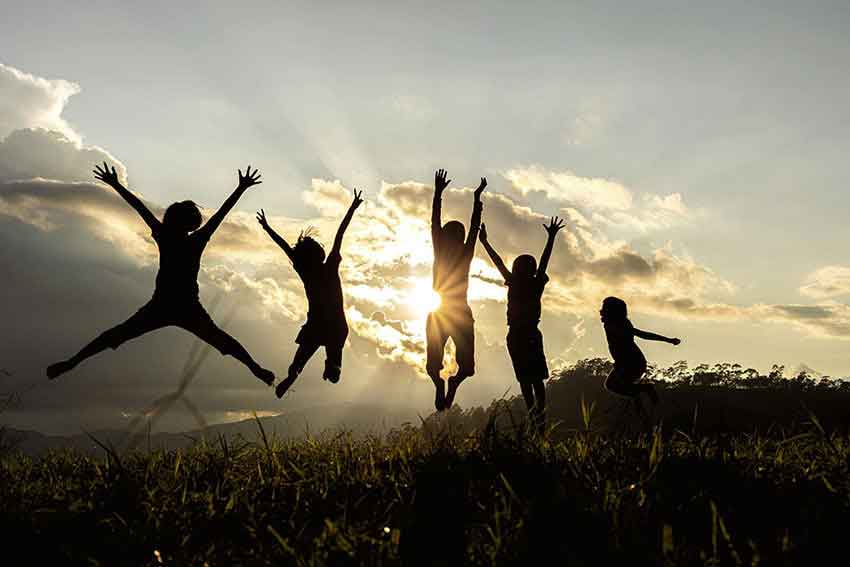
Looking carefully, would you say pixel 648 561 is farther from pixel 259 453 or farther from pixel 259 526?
pixel 259 453

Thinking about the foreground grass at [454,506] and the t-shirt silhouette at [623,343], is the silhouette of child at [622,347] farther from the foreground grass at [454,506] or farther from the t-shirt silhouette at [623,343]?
the foreground grass at [454,506]

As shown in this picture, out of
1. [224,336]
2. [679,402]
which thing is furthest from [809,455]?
[679,402]

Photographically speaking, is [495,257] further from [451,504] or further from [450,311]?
[451,504]

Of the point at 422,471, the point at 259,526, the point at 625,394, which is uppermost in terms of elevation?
the point at 625,394

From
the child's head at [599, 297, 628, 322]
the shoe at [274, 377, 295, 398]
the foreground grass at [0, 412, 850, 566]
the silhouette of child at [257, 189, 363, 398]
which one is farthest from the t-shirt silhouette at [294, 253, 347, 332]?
the child's head at [599, 297, 628, 322]

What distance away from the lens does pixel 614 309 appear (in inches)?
480

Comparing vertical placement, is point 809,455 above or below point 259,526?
above

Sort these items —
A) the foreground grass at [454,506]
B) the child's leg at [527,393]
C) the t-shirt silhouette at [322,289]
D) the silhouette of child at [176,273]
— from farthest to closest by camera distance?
the t-shirt silhouette at [322,289], the child's leg at [527,393], the silhouette of child at [176,273], the foreground grass at [454,506]

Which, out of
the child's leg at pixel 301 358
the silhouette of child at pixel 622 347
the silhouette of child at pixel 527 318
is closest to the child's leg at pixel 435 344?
the silhouette of child at pixel 527 318

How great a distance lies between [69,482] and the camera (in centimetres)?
645

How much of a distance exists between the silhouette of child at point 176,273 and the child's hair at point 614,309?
6168 millimetres

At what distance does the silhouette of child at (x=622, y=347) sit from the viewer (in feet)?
38.3

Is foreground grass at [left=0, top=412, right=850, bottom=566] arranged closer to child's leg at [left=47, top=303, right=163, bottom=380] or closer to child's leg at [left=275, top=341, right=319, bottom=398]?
child's leg at [left=47, top=303, right=163, bottom=380]

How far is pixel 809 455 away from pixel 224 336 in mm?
7398
